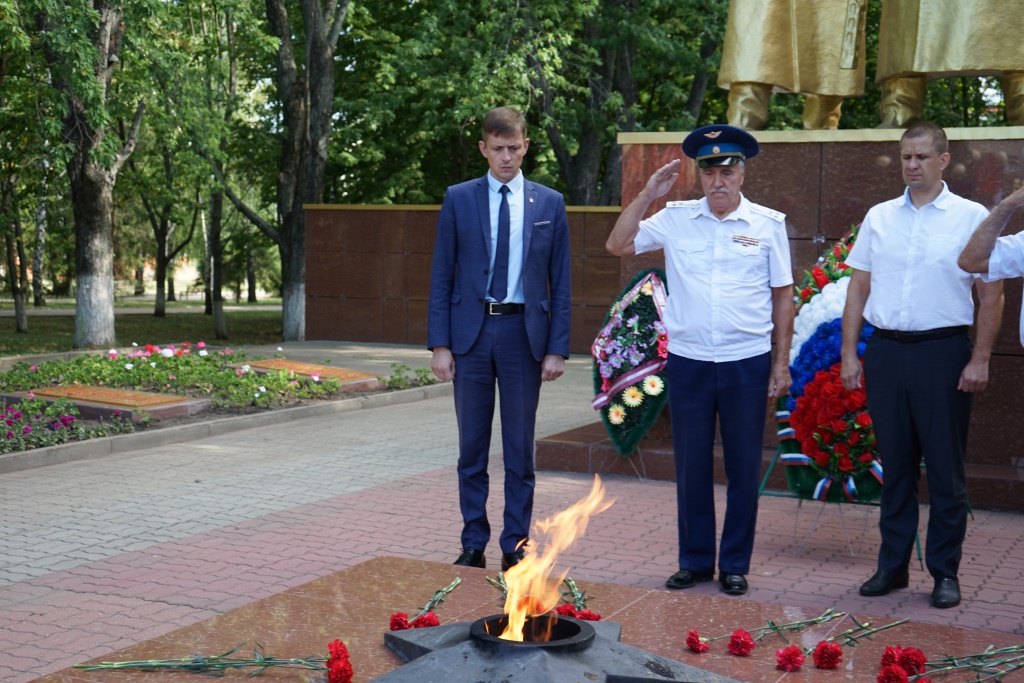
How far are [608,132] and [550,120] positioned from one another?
6.10 feet

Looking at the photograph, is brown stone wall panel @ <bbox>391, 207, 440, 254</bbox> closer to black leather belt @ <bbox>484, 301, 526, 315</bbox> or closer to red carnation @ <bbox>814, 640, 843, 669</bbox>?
black leather belt @ <bbox>484, 301, 526, 315</bbox>

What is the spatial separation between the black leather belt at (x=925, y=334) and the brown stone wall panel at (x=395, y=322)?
1561cm

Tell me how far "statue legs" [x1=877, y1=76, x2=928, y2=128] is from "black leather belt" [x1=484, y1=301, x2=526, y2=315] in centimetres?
379

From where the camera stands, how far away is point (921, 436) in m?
4.90

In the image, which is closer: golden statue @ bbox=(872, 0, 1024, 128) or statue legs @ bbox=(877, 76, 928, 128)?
golden statue @ bbox=(872, 0, 1024, 128)

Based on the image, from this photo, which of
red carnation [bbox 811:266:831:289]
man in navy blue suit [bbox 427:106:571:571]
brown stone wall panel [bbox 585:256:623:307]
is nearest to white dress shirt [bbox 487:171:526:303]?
man in navy blue suit [bbox 427:106:571:571]

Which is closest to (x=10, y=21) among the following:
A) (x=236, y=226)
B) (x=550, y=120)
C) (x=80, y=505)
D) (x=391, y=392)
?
(x=391, y=392)

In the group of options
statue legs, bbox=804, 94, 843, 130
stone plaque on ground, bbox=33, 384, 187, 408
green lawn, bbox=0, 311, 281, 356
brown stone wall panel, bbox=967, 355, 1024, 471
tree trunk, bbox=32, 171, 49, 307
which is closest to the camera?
brown stone wall panel, bbox=967, 355, 1024, 471

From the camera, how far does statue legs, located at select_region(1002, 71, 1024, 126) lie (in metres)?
7.35

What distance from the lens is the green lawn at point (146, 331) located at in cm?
2078

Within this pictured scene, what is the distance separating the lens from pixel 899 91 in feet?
24.9

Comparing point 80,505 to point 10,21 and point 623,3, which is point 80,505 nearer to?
point 10,21

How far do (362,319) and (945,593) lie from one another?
53.6 feet

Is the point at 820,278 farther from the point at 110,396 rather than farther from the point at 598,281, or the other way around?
the point at 598,281
